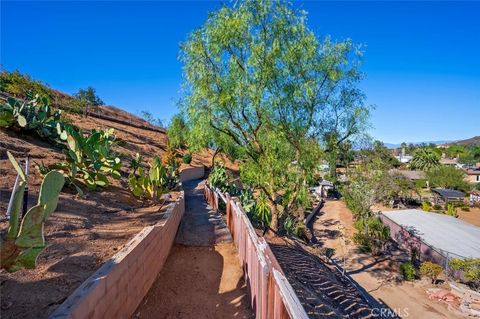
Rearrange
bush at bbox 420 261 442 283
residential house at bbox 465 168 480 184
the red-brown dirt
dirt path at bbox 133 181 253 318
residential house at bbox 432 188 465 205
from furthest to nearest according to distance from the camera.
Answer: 1. residential house at bbox 465 168 480 184
2. residential house at bbox 432 188 465 205
3. bush at bbox 420 261 442 283
4. dirt path at bbox 133 181 253 318
5. the red-brown dirt

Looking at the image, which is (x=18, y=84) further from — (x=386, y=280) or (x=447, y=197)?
(x=447, y=197)

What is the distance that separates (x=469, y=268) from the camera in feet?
48.7

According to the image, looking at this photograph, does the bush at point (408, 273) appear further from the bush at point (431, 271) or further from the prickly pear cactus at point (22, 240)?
the prickly pear cactus at point (22, 240)

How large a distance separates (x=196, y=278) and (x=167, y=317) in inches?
59.6

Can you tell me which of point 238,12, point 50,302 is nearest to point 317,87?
point 238,12

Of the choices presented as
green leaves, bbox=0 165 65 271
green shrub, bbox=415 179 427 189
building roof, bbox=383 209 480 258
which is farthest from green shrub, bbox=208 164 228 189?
green shrub, bbox=415 179 427 189

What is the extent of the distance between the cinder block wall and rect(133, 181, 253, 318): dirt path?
0.24 metres

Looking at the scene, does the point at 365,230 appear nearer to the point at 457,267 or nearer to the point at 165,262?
the point at 457,267

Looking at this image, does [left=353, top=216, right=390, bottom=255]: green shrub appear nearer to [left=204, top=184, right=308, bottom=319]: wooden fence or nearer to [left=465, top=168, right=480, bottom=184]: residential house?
[left=204, top=184, right=308, bottom=319]: wooden fence

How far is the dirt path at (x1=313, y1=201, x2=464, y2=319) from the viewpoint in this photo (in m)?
13.0

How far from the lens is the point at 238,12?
1067cm

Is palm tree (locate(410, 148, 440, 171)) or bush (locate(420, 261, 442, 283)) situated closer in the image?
bush (locate(420, 261, 442, 283))

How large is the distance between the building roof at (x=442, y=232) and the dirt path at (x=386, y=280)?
2127 millimetres

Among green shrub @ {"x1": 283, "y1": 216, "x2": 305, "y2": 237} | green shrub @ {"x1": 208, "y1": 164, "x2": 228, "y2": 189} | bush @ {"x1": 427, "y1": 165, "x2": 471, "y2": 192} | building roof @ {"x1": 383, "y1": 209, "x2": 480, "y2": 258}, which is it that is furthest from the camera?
bush @ {"x1": 427, "y1": 165, "x2": 471, "y2": 192}
